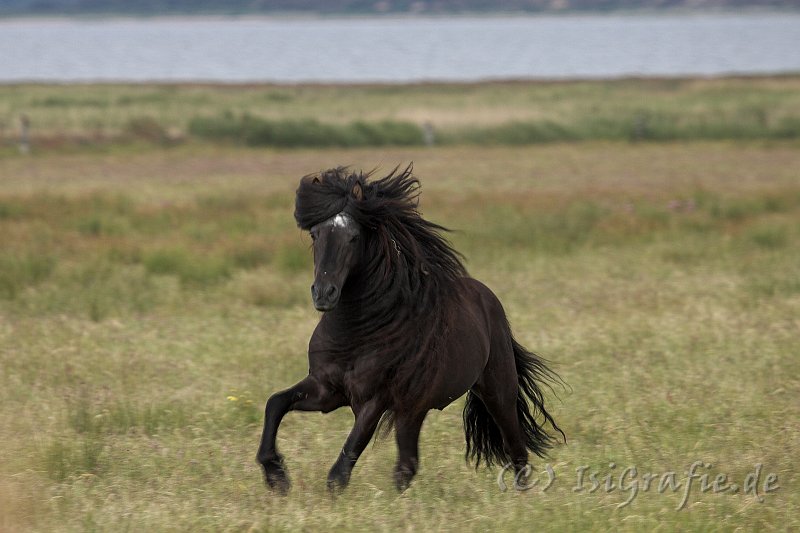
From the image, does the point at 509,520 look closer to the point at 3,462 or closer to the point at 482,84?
the point at 3,462

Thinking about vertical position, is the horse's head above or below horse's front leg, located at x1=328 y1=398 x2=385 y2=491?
above

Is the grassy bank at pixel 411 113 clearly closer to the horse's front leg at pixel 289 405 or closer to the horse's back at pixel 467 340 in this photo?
the horse's back at pixel 467 340

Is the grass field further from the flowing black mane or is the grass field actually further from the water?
the water

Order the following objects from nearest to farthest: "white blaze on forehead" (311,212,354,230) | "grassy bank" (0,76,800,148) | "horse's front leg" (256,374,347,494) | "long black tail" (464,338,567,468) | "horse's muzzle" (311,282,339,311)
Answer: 1. "horse's muzzle" (311,282,339,311)
2. "white blaze on forehead" (311,212,354,230)
3. "horse's front leg" (256,374,347,494)
4. "long black tail" (464,338,567,468)
5. "grassy bank" (0,76,800,148)

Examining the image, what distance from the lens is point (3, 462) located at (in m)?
6.25

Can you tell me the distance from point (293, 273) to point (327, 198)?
875cm

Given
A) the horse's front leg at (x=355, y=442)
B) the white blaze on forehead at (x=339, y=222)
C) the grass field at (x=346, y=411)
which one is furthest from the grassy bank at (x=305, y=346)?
the white blaze on forehead at (x=339, y=222)

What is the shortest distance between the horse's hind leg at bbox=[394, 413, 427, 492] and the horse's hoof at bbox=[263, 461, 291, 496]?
1.85ft

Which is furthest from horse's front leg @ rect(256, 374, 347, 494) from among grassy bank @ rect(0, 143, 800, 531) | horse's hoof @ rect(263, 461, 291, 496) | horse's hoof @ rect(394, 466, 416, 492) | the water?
the water

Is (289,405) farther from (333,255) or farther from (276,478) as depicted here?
(333,255)

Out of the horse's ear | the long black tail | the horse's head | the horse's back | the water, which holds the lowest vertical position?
the water

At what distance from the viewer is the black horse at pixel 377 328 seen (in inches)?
221

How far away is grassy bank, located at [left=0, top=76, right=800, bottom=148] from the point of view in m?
35.8

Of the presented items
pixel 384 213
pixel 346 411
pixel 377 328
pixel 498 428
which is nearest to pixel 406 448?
pixel 377 328
